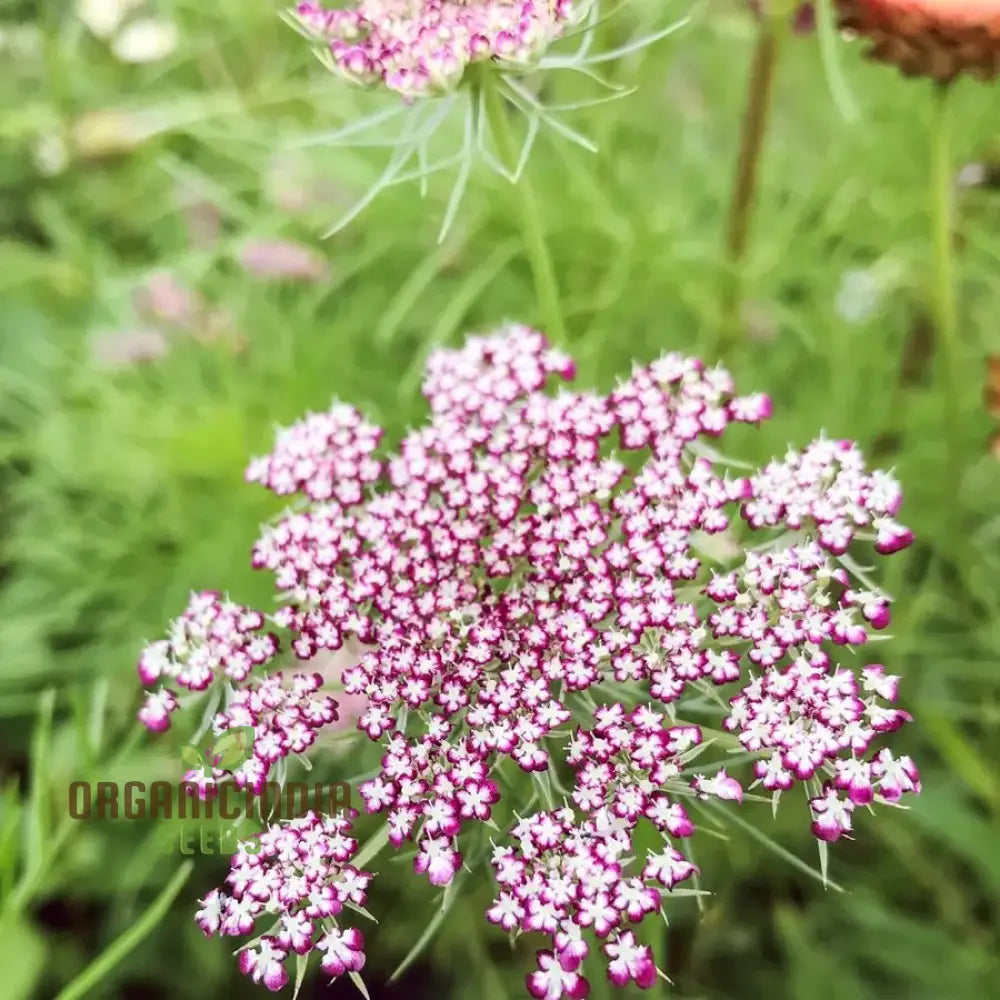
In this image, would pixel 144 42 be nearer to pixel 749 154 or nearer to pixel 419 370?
pixel 419 370

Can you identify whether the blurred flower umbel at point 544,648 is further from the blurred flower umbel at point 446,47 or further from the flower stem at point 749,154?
the flower stem at point 749,154

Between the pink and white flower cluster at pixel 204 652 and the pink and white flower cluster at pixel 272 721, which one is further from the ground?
the pink and white flower cluster at pixel 204 652

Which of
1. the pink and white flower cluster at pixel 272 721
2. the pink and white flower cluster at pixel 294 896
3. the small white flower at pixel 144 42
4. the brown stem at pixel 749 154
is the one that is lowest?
the pink and white flower cluster at pixel 294 896

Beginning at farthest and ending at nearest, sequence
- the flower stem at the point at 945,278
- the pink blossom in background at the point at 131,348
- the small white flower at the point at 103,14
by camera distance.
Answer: the small white flower at the point at 103,14
the pink blossom in background at the point at 131,348
the flower stem at the point at 945,278

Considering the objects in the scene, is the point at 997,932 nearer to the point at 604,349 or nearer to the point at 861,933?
the point at 861,933

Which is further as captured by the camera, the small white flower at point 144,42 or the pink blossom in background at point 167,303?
the small white flower at point 144,42

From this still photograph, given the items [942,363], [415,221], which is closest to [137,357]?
[415,221]

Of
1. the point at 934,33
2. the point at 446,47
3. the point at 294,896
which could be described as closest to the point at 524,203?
the point at 446,47

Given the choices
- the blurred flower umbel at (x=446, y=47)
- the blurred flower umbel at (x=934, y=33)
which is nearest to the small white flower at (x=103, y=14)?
the blurred flower umbel at (x=446, y=47)
